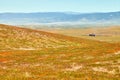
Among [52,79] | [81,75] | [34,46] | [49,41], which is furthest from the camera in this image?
[49,41]

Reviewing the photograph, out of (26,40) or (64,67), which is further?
(26,40)

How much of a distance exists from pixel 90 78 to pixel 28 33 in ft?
309

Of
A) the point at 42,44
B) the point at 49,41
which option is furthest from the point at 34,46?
the point at 49,41

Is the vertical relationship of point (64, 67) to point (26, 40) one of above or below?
above

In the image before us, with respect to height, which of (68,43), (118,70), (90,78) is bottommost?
(68,43)

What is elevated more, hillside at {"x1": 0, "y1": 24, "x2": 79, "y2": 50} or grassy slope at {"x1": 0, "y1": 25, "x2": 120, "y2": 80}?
grassy slope at {"x1": 0, "y1": 25, "x2": 120, "y2": 80}

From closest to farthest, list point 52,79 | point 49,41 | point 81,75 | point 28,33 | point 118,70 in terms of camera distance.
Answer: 1. point 52,79
2. point 81,75
3. point 118,70
4. point 49,41
5. point 28,33

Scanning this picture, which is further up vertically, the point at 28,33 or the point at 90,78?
the point at 90,78

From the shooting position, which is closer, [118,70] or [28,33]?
[118,70]

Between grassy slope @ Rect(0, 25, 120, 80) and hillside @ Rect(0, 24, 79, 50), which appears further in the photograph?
hillside @ Rect(0, 24, 79, 50)

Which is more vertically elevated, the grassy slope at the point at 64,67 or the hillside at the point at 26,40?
the grassy slope at the point at 64,67

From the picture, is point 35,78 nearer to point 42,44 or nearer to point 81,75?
point 81,75

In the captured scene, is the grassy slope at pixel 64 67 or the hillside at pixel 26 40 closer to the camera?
the grassy slope at pixel 64 67

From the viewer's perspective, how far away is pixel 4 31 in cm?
10969
